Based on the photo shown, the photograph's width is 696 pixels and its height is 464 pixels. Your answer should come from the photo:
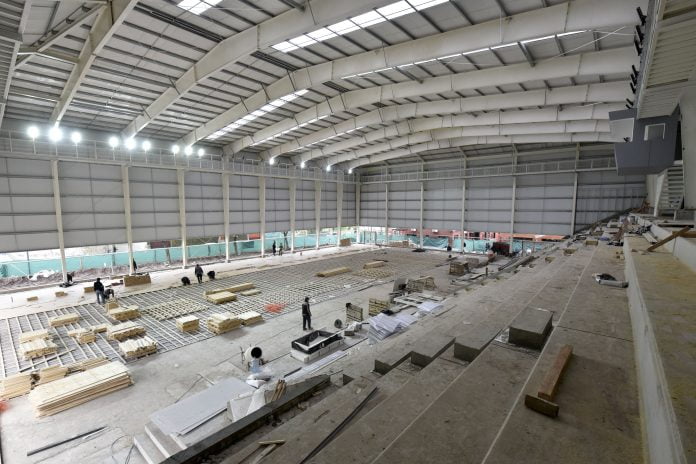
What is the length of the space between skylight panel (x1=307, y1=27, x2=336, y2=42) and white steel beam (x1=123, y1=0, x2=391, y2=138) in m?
1.44

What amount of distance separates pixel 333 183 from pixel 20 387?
29986 millimetres

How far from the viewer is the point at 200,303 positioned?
1505 cm

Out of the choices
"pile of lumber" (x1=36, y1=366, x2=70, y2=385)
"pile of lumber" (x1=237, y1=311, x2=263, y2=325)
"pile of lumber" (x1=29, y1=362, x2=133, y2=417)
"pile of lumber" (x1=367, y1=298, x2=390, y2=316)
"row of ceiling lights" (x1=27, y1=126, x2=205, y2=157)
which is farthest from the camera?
"row of ceiling lights" (x1=27, y1=126, x2=205, y2=157)

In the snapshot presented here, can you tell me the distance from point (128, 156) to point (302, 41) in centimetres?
1531

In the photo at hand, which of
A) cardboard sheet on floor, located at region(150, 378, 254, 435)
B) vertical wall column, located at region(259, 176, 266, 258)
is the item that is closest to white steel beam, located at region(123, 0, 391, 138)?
cardboard sheet on floor, located at region(150, 378, 254, 435)

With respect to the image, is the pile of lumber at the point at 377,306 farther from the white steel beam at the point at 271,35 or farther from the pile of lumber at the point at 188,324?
the white steel beam at the point at 271,35

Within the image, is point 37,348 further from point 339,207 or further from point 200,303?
point 339,207

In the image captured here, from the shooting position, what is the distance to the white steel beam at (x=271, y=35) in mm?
8953

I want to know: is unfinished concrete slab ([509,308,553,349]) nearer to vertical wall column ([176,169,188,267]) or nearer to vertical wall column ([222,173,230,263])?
vertical wall column ([176,169,188,267])

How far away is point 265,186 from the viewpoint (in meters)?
28.6

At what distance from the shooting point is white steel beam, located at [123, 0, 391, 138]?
895 cm

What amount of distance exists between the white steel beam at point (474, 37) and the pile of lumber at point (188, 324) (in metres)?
10.9

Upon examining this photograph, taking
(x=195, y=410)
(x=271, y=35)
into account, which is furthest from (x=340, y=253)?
(x=195, y=410)

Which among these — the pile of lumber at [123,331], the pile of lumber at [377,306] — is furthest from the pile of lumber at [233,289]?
the pile of lumber at [377,306]
